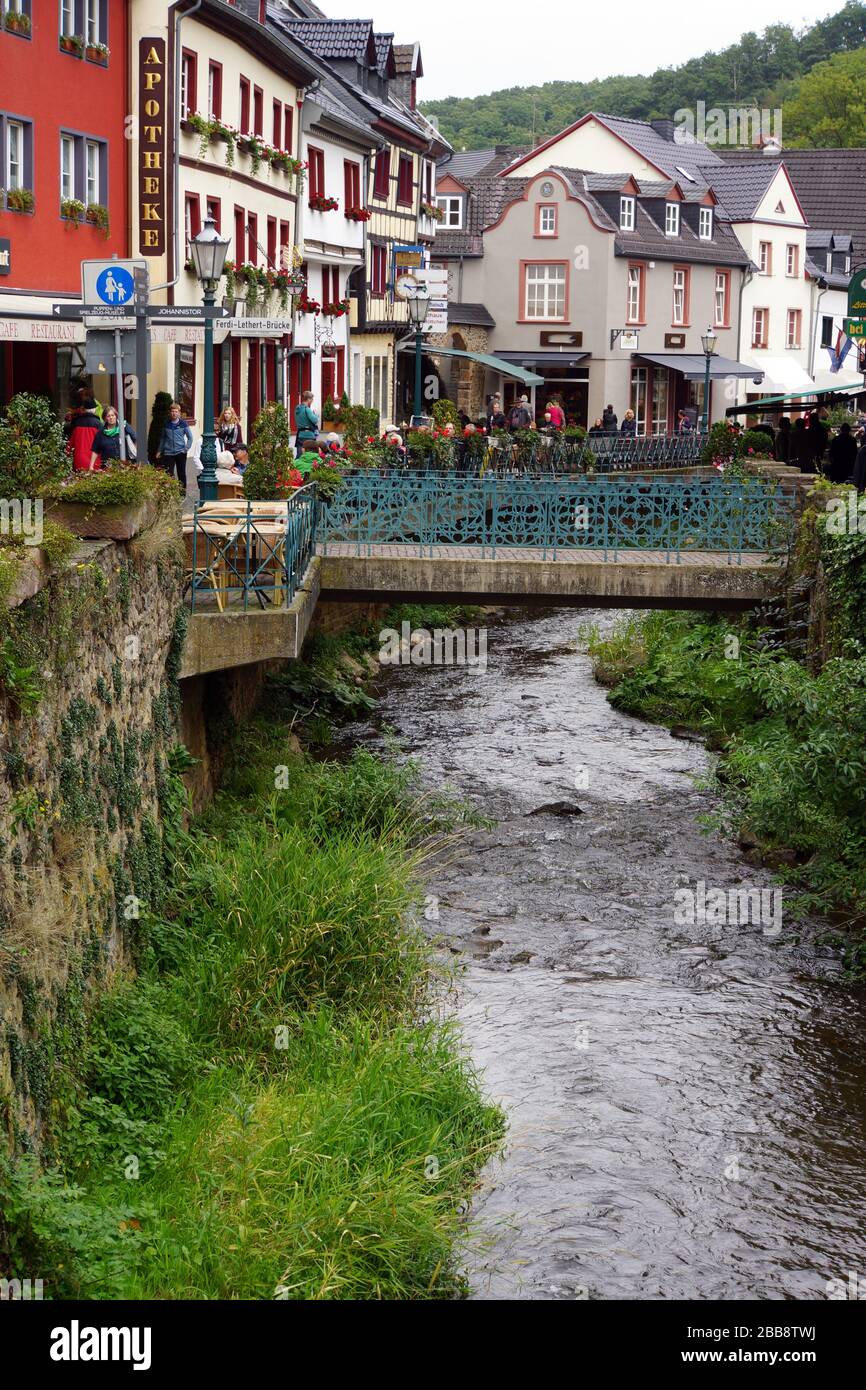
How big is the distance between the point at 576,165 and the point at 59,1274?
2066 inches

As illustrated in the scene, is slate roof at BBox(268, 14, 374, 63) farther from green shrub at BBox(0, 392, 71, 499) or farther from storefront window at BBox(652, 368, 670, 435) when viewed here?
green shrub at BBox(0, 392, 71, 499)

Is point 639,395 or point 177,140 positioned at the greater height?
point 177,140

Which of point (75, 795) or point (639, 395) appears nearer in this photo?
point (75, 795)

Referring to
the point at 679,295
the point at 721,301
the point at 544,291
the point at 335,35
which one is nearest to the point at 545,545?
the point at 335,35

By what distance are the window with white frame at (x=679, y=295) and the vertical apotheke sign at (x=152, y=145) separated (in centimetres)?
3124

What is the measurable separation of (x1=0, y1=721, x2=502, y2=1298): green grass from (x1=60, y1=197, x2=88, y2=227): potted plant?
11834 millimetres

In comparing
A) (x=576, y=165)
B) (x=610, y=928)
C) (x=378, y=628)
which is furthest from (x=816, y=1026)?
(x=576, y=165)

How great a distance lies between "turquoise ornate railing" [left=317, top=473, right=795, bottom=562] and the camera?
810 inches

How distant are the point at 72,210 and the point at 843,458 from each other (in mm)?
10877

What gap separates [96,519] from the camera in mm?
12523

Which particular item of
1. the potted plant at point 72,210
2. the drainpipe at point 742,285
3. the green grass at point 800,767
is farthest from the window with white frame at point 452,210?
the green grass at point 800,767

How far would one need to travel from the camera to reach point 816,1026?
1344 cm

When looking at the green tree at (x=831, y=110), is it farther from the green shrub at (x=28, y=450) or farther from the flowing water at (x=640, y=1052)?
the green shrub at (x=28, y=450)

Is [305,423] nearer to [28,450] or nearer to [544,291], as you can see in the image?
[28,450]
